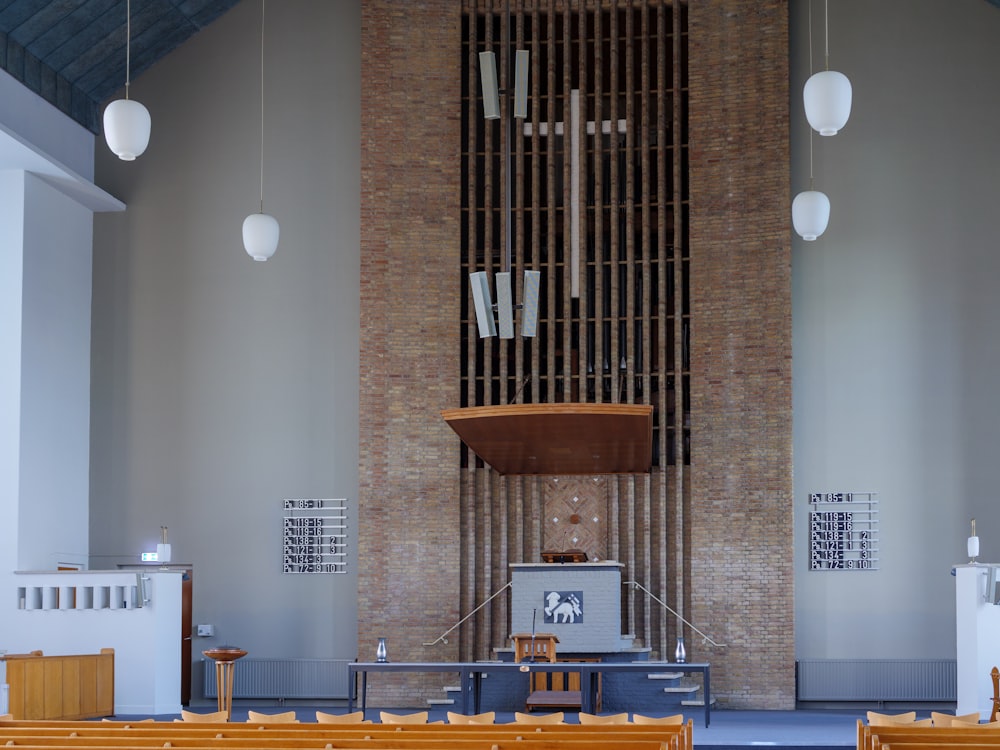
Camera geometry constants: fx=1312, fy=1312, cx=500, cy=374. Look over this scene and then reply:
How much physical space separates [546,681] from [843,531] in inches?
152

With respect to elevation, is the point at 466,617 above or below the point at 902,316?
below

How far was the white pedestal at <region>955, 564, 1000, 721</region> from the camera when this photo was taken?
476 inches

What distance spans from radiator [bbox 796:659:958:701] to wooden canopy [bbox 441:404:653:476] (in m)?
2.97

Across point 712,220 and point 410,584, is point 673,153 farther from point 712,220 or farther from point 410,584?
point 410,584

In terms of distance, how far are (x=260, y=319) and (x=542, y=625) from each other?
5.03 metres

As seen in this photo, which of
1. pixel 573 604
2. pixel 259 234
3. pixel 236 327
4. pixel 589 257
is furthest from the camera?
pixel 236 327

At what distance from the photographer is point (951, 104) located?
1520 centimetres

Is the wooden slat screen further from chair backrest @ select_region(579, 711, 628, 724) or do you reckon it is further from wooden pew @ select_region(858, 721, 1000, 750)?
wooden pew @ select_region(858, 721, 1000, 750)

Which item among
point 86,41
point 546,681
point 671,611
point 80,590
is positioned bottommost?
point 546,681

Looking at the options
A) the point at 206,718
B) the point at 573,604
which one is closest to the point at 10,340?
the point at 573,604

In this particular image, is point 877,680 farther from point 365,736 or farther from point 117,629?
point 365,736

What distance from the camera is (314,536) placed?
15.3 metres

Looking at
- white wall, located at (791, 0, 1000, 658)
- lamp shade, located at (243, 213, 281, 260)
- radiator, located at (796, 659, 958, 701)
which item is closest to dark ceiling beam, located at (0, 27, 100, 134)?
lamp shade, located at (243, 213, 281, 260)

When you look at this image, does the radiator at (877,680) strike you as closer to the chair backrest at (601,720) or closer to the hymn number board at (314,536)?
the hymn number board at (314,536)
